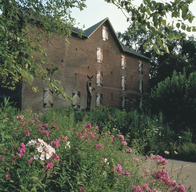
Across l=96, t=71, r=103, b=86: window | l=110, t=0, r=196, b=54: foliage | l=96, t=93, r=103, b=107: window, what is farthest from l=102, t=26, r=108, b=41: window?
l=110, t=0, r=196, b=54: foliage

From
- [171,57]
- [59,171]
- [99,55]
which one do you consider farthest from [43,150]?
[171,57]

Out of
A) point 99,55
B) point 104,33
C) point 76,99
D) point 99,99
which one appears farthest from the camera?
point 104,33

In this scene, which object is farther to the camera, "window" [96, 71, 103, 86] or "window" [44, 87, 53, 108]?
"window" [96, 71, 103, 86]

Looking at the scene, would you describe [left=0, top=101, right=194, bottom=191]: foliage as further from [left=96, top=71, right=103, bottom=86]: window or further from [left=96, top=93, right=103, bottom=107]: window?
[left=96, top=71, right=103, bottom=86]: window

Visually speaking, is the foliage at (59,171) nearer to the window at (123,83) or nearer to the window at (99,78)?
the window at (99,78)

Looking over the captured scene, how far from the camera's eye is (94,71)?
22.3 metres

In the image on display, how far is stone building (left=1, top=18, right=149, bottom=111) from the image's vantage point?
1839cm

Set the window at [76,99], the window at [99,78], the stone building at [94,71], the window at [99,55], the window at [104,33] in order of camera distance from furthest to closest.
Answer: the window at [104,33] < the window at [99,55] < the window at [99,78] < the window at [76,99] < the stone building at [94,71]

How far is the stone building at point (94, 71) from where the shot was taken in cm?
1839

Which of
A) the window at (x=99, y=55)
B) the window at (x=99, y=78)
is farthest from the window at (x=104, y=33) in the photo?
the window at (x=99, y=78)

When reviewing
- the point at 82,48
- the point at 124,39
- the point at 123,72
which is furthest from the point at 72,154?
the point at 124,39

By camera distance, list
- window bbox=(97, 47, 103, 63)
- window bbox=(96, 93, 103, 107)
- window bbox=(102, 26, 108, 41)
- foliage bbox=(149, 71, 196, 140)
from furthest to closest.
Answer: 1. window bbox=(102, 26, 108, 41)
2. window bbox=(97, 47, 103, 63)
3. window bbox=(96, 93, 103, 107)
4. foliage bbox=(149, 71, 196, 140)

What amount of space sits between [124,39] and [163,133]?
112ft

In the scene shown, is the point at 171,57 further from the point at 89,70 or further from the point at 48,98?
the point at 48,98
